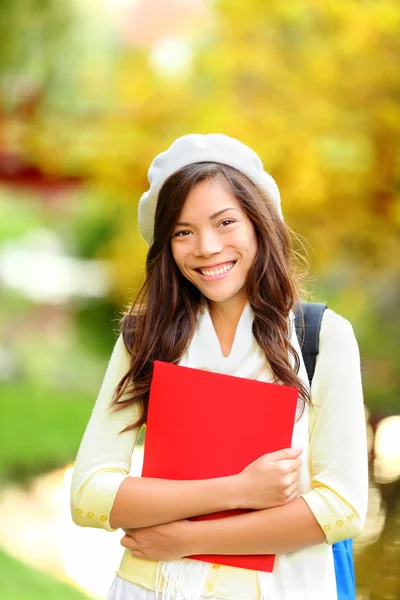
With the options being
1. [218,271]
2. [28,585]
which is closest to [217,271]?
[218,271]

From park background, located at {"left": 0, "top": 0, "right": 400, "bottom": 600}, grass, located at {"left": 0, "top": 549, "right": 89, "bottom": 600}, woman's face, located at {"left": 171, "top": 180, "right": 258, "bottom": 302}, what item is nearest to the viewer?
woman's face, located at {"left": 171, "top": 180, "right": 258, "bottom": 302}

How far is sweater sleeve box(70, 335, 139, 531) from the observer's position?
1.23 meters

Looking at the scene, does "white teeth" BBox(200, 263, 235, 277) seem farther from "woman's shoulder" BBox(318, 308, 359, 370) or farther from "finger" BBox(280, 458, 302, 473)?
"finger" BBox(280, 458, 302, 473)

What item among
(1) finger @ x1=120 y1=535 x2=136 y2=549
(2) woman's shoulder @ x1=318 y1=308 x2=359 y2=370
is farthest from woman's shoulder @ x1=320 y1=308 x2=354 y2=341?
(1) finger @ x1=120 y1=535 x2=136 y2=549

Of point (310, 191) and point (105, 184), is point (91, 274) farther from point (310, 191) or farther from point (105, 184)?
point (310, 191)

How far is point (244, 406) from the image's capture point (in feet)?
3.94

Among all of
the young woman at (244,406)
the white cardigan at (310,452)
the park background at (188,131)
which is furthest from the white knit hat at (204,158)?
the park background at (188,131)

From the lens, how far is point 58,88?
25.3 ft

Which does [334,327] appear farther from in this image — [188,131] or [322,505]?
[188,131]

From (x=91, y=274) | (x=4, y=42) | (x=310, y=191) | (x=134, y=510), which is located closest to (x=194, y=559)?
(x=134, y=510)

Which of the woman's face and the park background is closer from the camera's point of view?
the woman's face

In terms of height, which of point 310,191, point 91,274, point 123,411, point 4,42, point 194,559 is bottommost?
point 194,559

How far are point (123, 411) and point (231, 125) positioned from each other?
4369 mm

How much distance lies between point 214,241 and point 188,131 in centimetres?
485
